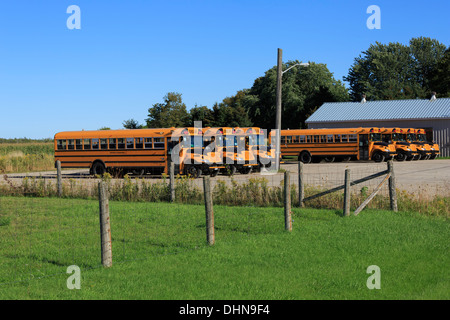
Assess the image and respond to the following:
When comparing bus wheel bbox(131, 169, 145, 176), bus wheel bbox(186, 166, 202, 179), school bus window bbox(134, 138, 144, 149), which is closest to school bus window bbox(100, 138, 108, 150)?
school bus window bbox(134, 138, 144, 149)

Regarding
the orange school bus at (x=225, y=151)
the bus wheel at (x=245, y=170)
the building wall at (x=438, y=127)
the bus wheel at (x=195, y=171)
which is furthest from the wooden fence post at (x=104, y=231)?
the building wall at (x=438, y=127)

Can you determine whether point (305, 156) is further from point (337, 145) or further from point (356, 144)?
point (356, 144)

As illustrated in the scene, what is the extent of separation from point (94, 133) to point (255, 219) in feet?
63.8

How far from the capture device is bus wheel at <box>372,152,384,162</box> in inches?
1615

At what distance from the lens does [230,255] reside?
375 inches

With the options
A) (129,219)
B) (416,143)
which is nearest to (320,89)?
(416,143)

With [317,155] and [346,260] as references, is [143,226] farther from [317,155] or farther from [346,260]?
[317,155]

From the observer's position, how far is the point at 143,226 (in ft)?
43.0

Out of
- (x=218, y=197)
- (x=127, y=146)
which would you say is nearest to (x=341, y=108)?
(x=127, y=146)

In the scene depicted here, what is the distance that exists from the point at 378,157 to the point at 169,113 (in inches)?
1389

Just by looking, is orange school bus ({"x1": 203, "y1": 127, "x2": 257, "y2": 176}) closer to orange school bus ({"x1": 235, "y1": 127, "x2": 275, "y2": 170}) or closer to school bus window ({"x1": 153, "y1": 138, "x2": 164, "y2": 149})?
orange school bus ({"x1": 235, "y1": 127, "x2": 275, "y2": 170})

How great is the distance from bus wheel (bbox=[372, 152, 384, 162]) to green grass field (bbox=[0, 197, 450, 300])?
91.1 feet
